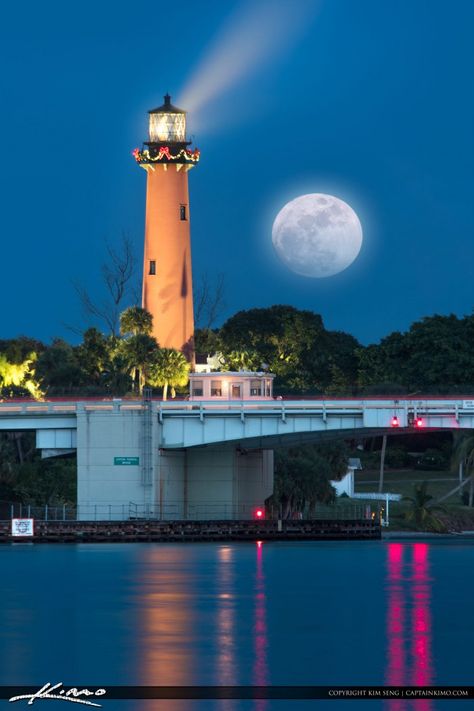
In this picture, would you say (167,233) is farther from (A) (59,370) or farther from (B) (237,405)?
(B) (237,405)

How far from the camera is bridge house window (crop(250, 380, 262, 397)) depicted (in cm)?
13888

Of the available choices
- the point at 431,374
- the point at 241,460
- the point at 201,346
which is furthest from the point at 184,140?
the point at 431,374

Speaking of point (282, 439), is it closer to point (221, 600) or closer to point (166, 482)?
point (166, 482)

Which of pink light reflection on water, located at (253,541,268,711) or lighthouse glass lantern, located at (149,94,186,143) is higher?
lighthouse glass lantern, located at (149,94,186,143)

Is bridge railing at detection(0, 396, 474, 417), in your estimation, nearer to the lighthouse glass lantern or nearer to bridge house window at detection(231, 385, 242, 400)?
bridge house window at detection(231, 385, 242, 400)

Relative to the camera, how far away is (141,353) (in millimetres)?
147750

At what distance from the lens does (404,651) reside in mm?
57281

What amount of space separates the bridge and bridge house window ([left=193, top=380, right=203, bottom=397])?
9.97 meters

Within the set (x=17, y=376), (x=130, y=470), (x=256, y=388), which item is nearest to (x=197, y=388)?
(x=256, y=388)

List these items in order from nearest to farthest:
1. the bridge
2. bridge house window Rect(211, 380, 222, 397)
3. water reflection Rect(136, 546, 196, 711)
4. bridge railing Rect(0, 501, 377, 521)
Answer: water reflection Rect(136, 546, 196, 711), the bridge, bridge railing Rect(0, 501, 377, 521), bridge house window Rect(211, 380, 222, 397)

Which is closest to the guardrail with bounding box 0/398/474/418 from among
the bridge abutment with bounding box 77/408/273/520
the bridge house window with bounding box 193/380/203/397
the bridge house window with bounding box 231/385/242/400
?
the bridge abutment with bounding box 77/408/273/520

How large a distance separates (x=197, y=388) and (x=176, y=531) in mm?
15930

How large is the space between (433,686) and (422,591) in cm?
3380

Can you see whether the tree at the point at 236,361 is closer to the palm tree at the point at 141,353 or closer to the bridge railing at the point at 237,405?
the palm tree at the point at 141,353
